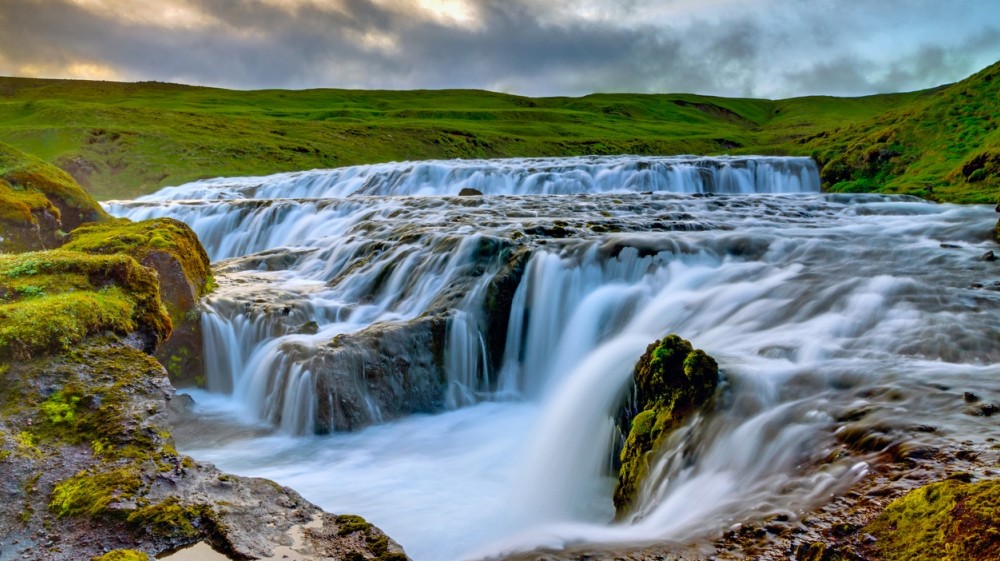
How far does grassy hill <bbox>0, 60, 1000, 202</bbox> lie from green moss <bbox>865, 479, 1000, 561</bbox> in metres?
17.4

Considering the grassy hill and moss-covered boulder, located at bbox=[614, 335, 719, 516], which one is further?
the grassy hill

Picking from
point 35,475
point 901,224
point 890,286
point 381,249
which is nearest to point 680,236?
point 890,286

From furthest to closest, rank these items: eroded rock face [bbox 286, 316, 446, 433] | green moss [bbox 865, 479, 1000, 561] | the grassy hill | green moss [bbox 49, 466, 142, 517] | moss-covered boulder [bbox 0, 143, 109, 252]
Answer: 1. the grassy hill
2. moss-covered boulder [bbox 0, 143, 109, 252]
3. eroded rock face [bbox 286, 316, 446, 433]
4. green moss [bbox 49, 466, 142, 517]
5. green moss [bbox 865, 479, 1000, 561]

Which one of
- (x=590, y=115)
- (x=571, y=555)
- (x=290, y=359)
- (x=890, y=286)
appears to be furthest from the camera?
(x=590, y=115)

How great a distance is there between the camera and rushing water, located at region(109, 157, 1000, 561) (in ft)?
17.4

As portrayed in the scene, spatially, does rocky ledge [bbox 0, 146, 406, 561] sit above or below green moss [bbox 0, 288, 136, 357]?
below

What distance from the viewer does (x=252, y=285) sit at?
13.8m

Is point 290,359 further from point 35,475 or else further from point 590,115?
point 590,115

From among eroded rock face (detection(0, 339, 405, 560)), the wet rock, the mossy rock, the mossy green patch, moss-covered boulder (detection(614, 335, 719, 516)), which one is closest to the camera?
eroded rock face (detection(0, 339, 405, 560))

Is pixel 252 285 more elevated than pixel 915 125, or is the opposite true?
pixel 915 125

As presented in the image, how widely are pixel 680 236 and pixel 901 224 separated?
5575 mm

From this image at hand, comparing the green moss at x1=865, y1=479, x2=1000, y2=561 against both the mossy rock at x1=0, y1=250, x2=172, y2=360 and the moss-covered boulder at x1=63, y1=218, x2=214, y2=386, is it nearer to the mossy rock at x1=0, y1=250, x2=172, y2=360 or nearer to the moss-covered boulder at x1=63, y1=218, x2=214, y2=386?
the mossy rock at x1=0, y1=250, x2=172, y2=360

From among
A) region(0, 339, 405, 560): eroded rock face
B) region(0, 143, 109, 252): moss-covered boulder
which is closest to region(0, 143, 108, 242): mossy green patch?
region(0, 143, 109, 252): moss-covered boulder

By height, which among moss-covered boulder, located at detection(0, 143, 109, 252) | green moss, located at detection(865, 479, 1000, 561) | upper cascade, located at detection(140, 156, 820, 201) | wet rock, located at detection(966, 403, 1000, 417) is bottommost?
green moss, located at detection(865, 479, 1000, 561)
